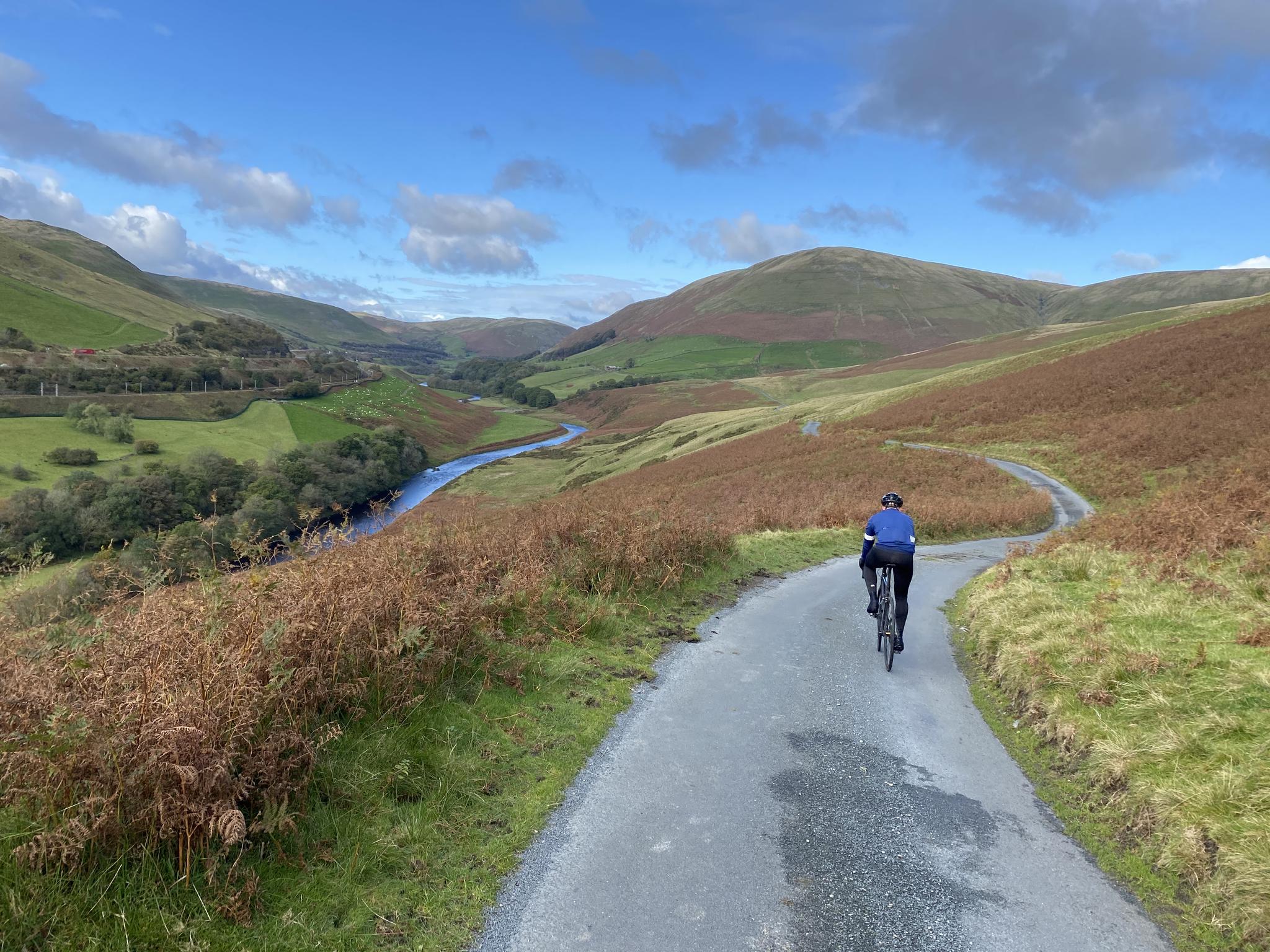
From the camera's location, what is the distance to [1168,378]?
4184 centimetres

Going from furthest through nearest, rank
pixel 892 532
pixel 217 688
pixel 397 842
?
pixel 892 532 < pixel 397 842 < pixel 217 688

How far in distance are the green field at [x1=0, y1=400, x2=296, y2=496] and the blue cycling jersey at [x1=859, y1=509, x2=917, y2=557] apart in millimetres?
67943

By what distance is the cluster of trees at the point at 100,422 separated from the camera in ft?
230

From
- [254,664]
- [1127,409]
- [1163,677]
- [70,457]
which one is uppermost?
[1127,409]

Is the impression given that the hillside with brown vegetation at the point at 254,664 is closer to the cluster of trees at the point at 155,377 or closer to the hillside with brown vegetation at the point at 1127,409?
the hillside with brown vegetation at the point at 1127,409

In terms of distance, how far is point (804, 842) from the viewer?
531 centimetres

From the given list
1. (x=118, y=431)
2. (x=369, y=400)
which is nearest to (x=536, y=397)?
(x=369, y=400)

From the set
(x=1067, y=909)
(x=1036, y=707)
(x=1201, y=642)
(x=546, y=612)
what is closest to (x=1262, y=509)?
(x=1201, y=642)

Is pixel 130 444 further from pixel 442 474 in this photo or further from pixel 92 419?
pixel 442 474

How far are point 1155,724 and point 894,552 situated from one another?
161 inches

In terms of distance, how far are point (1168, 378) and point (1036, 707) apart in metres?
47.5

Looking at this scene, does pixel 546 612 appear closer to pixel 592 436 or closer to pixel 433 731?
A: pixel 433 731

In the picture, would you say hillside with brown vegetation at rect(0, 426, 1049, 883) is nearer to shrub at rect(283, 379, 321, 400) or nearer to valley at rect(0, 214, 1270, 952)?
valley at rect(0, 214, 1270, 952)

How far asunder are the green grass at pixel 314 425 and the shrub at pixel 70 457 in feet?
74.3
